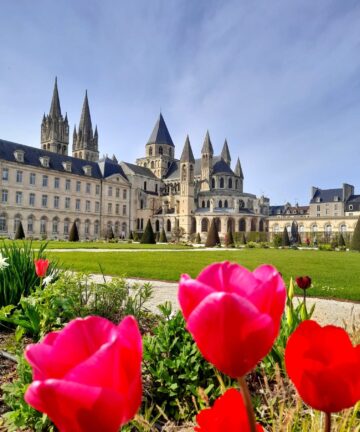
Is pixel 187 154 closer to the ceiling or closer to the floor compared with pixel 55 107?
closer to the floor

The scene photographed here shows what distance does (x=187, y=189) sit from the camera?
61.9m

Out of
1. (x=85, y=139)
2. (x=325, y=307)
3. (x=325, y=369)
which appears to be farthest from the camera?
(x=85, y=139)

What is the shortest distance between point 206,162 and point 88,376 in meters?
67.7

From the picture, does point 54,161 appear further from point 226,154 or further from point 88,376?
point 88,376

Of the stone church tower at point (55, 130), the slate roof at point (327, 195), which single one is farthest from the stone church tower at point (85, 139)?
the slate roof at point (327, 195)

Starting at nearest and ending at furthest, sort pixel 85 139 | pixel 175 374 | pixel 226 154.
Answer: pixel 175 374 → pixel 85 139 → pixel 226 154

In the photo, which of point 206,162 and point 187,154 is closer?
point 187,154

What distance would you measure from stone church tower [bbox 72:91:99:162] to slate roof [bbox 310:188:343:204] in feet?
→ 139

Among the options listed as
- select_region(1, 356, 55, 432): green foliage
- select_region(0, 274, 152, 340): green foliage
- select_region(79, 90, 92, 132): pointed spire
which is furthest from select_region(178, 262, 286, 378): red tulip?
select_region(79, 90, 92, 132): pointed spire

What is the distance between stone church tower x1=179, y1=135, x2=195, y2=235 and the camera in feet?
200

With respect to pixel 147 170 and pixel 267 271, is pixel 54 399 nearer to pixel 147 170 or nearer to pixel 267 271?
pixel 267 271

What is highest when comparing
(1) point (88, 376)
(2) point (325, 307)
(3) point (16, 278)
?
(1) point (88, 376)

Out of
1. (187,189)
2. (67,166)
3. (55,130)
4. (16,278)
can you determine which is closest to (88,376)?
(16,278)

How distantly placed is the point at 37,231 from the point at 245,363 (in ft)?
166
